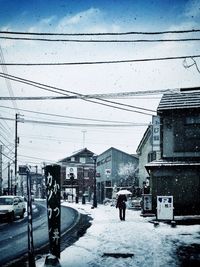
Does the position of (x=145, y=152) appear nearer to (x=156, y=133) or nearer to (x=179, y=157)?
(x=179, y=157)

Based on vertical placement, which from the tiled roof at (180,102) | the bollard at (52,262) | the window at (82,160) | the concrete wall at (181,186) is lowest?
the bollard at (52,262)

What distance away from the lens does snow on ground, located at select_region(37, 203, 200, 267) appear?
9.85 meters

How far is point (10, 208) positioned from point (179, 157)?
12138mm

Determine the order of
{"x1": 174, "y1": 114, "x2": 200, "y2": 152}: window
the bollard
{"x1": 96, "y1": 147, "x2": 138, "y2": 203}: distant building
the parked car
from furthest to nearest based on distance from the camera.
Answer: {"x1": 96, "y1": 147, "x2": 138, "y2": 203}: distant building, {"x1": 174, "y1": 114, "x2": 200, "y2": 152}: window, the parked car, the bollard

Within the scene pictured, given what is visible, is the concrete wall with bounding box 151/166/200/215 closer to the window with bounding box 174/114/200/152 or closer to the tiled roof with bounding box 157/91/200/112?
the window with bounding box 174/114/200/152

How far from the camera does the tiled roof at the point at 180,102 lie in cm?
2388

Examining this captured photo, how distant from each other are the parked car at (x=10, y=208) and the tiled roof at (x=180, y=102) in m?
12.3

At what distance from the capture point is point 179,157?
23.8 m

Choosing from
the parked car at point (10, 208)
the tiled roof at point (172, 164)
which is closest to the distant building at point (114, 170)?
the parked car at point (10, 208)

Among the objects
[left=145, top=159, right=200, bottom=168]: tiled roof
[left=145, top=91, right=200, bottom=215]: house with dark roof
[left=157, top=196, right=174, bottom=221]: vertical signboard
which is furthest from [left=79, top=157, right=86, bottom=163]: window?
[left=157, top=196, right=174, bottom=221]: vertical signboard

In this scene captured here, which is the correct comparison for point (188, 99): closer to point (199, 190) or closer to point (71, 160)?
point (199, 190)

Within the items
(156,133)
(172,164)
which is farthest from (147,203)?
(156,133)

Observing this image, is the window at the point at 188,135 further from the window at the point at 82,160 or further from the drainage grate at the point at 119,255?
the window at the point at 82,160

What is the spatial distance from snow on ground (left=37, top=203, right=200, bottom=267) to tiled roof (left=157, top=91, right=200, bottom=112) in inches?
356
